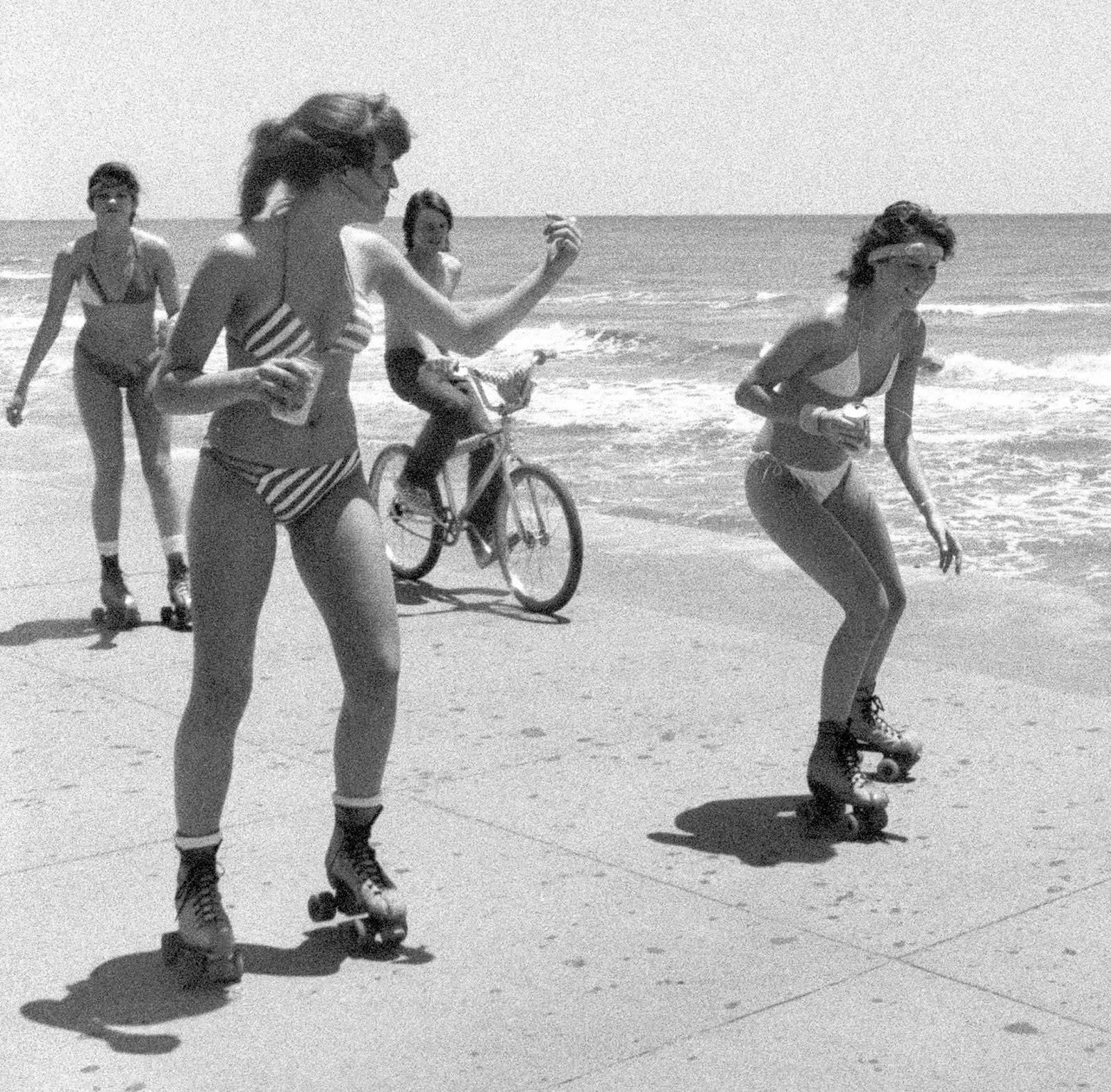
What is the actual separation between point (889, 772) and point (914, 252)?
1.45 metres

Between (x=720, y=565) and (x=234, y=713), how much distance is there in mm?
5058

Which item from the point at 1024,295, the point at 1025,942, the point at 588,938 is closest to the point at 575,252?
the point at 588,938

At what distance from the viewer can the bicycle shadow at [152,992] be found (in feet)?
12.5

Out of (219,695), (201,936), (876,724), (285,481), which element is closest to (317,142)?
(285,481)

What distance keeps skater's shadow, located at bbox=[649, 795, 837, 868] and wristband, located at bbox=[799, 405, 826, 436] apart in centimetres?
100

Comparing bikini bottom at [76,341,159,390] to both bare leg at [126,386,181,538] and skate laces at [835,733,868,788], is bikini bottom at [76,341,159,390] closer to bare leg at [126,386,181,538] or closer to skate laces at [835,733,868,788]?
bare leg at [126,386,181,538]

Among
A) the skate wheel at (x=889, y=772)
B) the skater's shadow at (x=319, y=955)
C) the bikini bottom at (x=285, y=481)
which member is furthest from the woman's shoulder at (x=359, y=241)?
the skate wheel at (x=889, y=772)

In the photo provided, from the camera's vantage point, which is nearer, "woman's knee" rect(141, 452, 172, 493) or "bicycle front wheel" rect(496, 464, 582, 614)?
"woman's knee" rect(141, 452, 172, 493)

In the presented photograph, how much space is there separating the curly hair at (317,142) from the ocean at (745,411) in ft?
5.87

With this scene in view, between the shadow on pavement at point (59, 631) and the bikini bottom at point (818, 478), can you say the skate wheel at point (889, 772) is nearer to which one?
the bikini bottom at point (818, 478)

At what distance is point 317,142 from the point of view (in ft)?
13.2

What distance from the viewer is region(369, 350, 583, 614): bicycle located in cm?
788

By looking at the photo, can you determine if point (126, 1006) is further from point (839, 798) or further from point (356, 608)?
point (839, 798)

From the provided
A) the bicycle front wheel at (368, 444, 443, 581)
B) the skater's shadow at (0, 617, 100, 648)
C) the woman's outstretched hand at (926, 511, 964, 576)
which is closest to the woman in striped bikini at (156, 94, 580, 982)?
the woman's outstretched hand at (926, 511, 964, 576)
